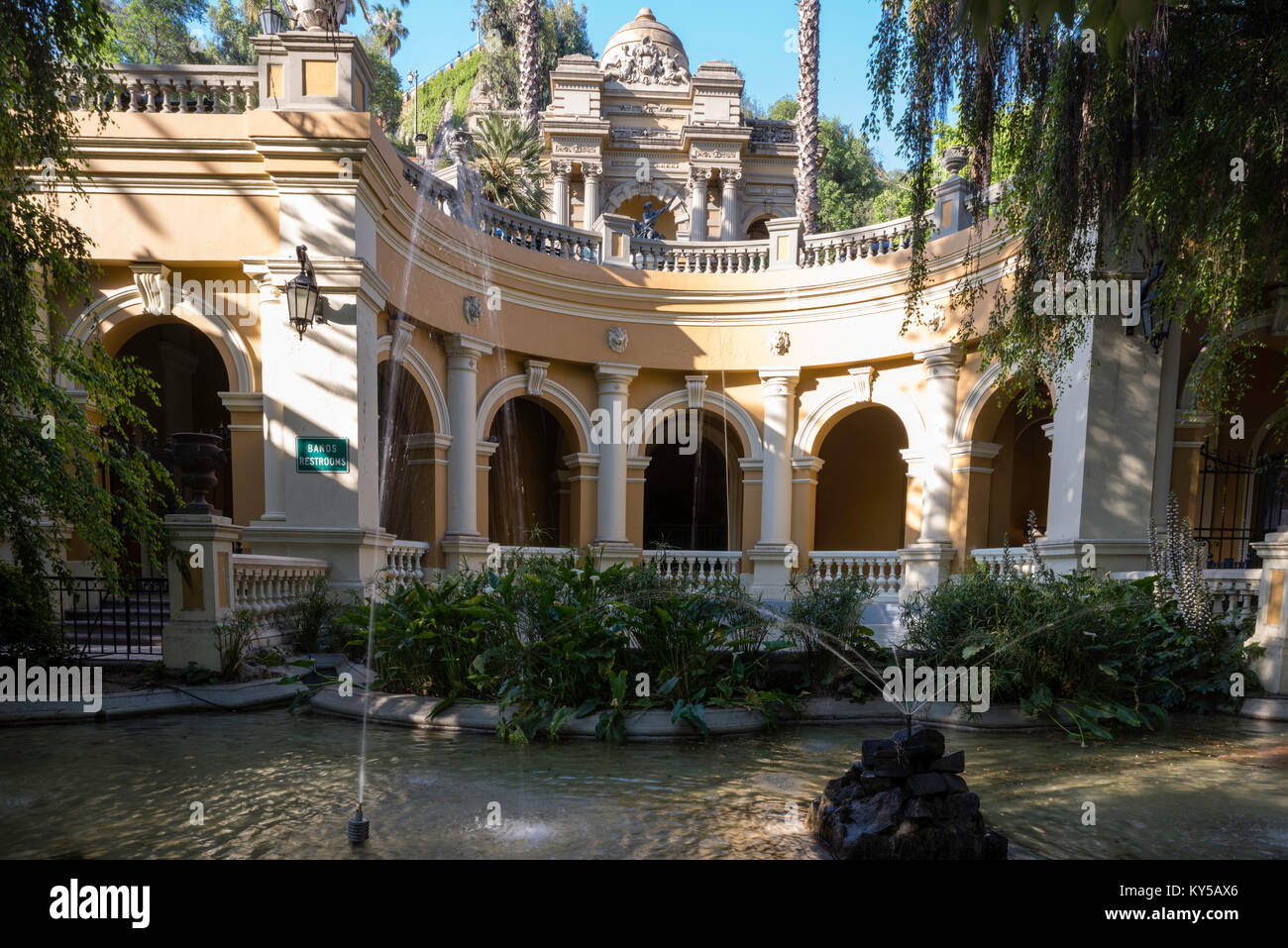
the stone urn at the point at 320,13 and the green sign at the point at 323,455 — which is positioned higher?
the stone urn at the point at 320,13

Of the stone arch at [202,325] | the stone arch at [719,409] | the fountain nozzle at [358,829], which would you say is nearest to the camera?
the fountain nozzle at [358,829]

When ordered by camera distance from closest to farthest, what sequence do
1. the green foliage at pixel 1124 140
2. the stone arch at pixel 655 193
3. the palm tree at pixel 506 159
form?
the green foliage at pixel 1124 140 < the palm tree at pixel 506 159 < the stone arch at pixel 655 193

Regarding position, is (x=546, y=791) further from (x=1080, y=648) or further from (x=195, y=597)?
(x=1080, y=648)

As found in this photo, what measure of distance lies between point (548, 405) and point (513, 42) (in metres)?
24.3

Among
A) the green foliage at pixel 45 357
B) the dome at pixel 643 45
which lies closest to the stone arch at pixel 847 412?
the green foliage at pixel 45 357

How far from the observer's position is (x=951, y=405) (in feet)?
42.2

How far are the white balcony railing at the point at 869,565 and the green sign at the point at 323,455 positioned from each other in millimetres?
7660

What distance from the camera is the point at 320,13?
956 cm

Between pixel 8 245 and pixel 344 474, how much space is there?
4247mm

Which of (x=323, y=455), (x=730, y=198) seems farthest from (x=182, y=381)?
(x=730, y=198)

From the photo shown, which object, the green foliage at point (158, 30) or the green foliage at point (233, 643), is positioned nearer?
the green foliage at point (233, 643)

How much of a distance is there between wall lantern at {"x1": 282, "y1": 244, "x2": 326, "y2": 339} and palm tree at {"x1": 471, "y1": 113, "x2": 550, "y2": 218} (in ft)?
29.4

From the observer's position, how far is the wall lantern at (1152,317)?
28.0 feet

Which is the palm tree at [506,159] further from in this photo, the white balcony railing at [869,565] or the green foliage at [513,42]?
the white balcony railing at [869,565]
